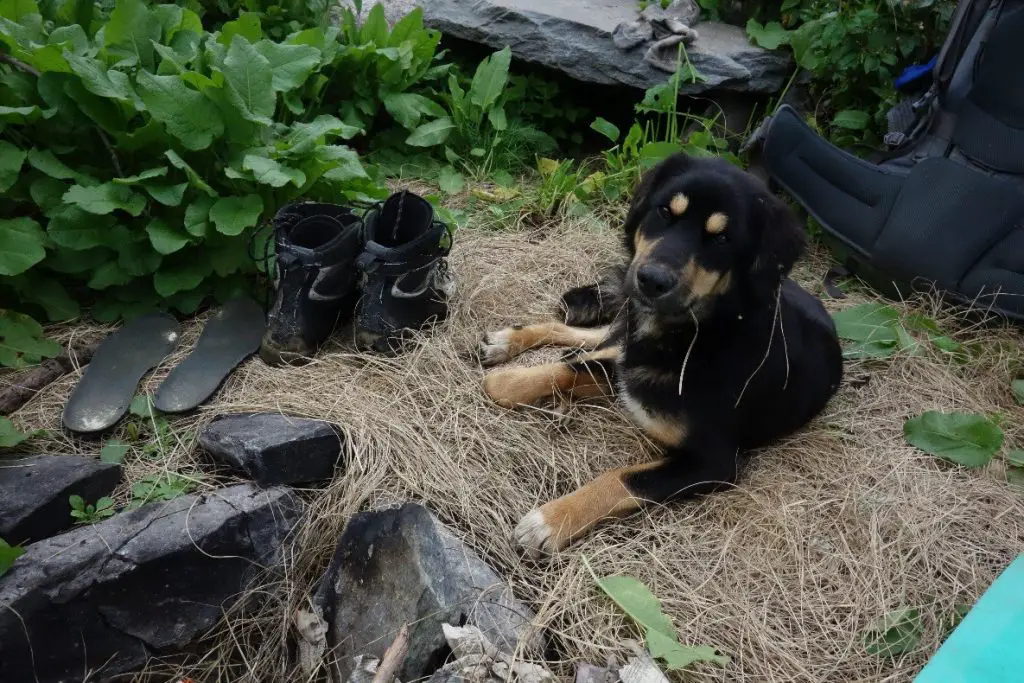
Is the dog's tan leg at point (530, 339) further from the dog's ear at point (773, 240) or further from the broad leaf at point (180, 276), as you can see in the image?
the broad leaf at point (180, 276)

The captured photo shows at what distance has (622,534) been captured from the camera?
106 inches

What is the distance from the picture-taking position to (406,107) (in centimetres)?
480

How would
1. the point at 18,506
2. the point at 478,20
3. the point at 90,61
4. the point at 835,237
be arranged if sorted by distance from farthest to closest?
the point at 478,20, the point at 835,237, the point at 90,61, the point at 18,506

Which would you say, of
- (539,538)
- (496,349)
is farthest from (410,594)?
(496,349)

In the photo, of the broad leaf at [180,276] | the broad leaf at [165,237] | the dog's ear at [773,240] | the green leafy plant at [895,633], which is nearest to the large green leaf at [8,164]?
the broad leaf at [165,237]

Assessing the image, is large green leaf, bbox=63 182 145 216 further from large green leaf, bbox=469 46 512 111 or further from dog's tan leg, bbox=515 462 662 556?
large green leaf, bbox=469 46 512 111

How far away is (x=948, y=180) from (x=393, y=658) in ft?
11.9

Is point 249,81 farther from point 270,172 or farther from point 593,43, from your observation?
point 593,43

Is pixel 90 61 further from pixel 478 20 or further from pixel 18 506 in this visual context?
pixel 478 20

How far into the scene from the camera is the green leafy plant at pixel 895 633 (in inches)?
94.3

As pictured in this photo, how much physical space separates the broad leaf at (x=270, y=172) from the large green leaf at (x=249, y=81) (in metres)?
0.16

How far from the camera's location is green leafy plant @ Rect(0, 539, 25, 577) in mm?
2117

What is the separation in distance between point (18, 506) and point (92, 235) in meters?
1.28

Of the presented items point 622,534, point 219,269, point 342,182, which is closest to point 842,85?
point 342,182
